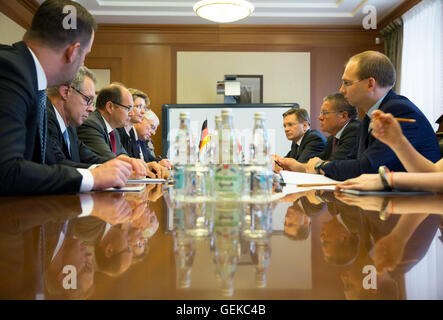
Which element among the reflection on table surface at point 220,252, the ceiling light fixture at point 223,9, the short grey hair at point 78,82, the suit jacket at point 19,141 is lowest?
Result: the reflection on table surface at point 220,252

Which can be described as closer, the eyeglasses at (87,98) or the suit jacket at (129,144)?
the eyeglasses at (87,98)

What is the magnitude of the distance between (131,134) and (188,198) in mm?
3047

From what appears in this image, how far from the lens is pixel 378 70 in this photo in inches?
85.4

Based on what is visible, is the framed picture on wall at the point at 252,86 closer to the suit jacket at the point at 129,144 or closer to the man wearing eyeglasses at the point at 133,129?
the man wearing eyeglasses at the point at 133,129

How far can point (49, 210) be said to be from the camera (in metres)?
0.95

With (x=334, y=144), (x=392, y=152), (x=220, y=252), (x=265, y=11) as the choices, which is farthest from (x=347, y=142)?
(x=265, y=11)

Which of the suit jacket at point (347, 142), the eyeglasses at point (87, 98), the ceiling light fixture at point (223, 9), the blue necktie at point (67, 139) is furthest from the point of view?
the ceiling light fixture at point (223, 9)

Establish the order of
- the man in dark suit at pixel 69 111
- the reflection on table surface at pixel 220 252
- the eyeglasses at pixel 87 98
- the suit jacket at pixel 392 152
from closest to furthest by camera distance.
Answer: the reflection on table surface at pixel 220 252 → the suit jacket at pixel 392 152 → the man in dark suit at pixel 69 111 → the eyeglasses at pixel 87 98

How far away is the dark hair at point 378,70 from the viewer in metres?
2.17

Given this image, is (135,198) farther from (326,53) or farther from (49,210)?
(326,53)

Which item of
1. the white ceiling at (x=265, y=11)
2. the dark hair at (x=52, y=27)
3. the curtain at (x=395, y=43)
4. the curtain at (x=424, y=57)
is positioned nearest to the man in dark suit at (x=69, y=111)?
the dark hair at (x=52, y=27)

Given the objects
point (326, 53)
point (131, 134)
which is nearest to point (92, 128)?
point (131, 134)

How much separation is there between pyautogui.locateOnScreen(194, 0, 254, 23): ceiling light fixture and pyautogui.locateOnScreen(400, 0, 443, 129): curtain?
2321mm

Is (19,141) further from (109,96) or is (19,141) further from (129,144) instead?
(129,144)
